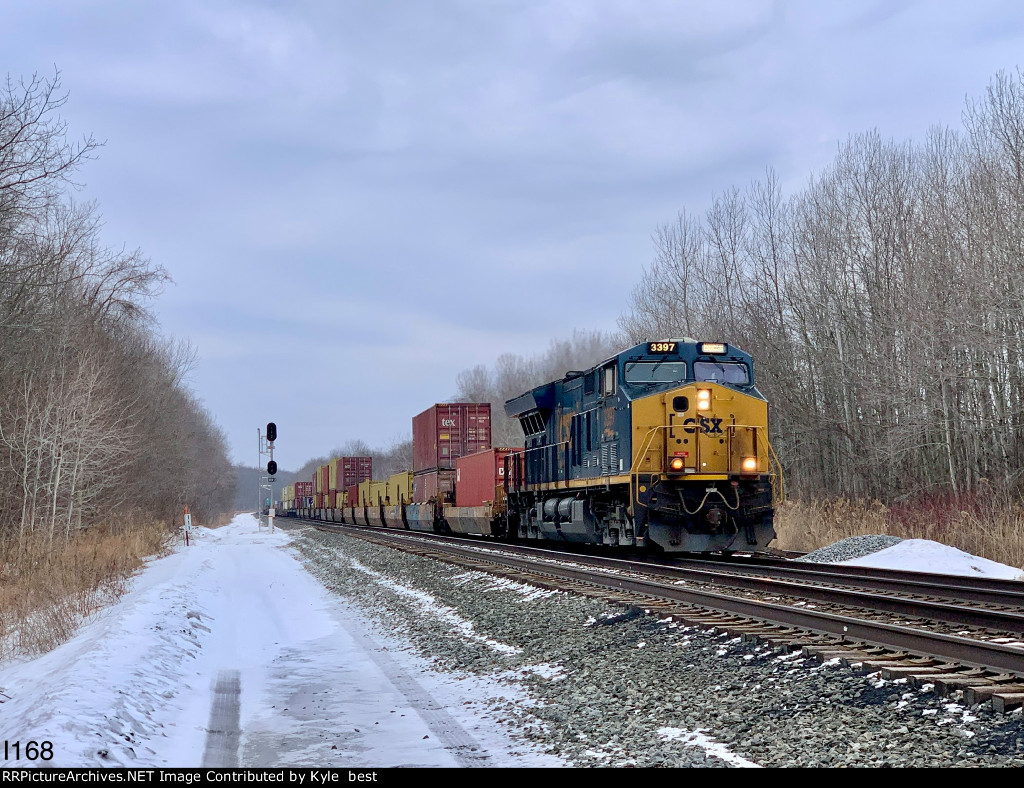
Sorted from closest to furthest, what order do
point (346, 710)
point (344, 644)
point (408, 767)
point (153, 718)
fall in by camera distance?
point (408, 767), point (153, 718), point (346, 710), point (344, 644)

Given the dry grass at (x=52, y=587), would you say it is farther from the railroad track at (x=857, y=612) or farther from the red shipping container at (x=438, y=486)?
the red shipping container at (x=438, y=486)

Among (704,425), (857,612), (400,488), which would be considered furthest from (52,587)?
(400,488)

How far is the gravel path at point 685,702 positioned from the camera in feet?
16.6

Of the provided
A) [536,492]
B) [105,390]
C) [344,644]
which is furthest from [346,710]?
[105,390]

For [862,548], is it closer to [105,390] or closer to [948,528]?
[948,528]

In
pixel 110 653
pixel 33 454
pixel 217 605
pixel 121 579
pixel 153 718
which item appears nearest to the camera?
pixel 153 718

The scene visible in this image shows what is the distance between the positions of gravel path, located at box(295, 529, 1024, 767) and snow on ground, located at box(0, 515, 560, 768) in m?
0.46

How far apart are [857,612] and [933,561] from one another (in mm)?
8087

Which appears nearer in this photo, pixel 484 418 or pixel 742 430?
pixel 742 430

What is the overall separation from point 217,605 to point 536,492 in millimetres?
9820

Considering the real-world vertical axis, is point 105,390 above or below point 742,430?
above

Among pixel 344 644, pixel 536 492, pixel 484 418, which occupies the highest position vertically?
pixel 484 418

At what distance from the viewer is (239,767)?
5523 millimetres

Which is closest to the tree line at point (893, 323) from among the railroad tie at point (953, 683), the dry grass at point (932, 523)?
the dry grass at point (932, 523)
